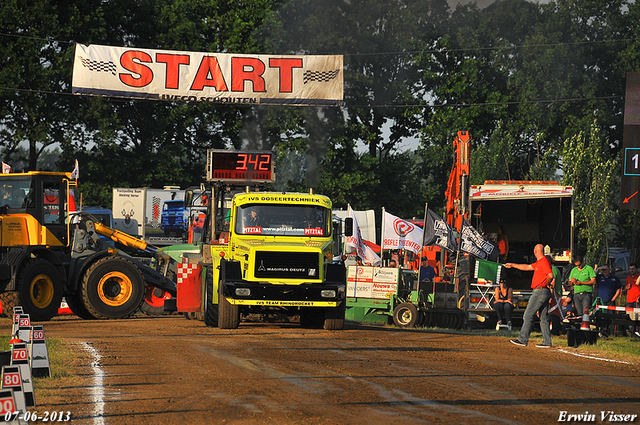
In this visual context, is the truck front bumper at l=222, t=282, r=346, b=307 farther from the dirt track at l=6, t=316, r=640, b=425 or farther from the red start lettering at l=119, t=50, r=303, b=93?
the red start lettering at l=119, t=50, r=303, b=93

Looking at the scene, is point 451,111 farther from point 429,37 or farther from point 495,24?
point 495,24

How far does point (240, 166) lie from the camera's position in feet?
71.6

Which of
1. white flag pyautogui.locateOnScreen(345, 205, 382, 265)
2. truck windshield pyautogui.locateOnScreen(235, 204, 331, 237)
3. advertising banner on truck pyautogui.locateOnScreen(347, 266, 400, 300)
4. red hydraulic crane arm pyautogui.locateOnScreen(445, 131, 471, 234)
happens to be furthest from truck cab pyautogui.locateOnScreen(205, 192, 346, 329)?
white flag pyautogui.locateOnScreen(345, 205, 382, 265)

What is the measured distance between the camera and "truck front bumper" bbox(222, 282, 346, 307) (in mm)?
17422

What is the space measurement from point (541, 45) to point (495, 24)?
4.21 meters

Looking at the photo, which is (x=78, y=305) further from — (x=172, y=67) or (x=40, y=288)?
(x=172, y=67)

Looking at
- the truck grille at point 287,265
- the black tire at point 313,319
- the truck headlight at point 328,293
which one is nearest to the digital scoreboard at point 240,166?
the black tire at point 313,319

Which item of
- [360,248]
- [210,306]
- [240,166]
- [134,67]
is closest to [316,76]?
[134,67]

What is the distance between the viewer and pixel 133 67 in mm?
32375

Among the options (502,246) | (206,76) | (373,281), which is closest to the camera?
(373,281)

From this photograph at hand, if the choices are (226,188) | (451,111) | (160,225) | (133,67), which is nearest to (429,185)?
(451,111)

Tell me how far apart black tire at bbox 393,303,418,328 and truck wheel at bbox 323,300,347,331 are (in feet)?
13.5

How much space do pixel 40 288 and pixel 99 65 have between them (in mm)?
13820

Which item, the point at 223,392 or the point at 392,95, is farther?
the point at 392,95
